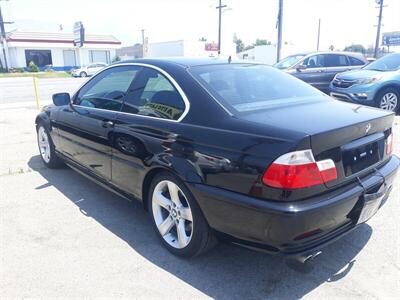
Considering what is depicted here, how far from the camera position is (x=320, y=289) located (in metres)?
2.63

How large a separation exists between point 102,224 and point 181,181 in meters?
1.30

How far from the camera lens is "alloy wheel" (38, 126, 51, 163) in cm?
528

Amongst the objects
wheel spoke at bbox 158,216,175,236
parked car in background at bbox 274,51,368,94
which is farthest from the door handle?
parked car in background at bbox 274,51,368,94

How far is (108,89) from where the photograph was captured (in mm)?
3988

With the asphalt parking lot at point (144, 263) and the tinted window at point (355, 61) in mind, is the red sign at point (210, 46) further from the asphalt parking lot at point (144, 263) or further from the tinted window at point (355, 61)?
the asphalt parking lot at point (144, 263)

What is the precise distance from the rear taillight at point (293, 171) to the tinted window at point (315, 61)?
10498 millimetres

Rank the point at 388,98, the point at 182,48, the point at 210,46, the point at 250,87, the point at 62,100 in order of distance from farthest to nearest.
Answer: the point at 210,46
the point at 182,48
the point at 388,98
the point at 62,100
the point at 250,87

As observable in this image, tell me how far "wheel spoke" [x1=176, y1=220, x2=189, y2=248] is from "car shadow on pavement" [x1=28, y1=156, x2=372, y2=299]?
16 cm

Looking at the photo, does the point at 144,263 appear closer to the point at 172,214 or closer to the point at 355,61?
the point at 172,214

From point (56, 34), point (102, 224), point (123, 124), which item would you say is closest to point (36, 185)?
point (102, 224)

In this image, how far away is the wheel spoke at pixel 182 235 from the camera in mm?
2959

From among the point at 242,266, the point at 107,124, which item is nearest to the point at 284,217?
the point at 242,266

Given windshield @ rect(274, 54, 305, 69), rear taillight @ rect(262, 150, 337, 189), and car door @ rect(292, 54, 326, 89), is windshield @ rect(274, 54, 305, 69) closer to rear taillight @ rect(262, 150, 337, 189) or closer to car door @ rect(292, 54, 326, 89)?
car door @ rect(292, 54, 326, 89)

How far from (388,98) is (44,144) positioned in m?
7.78
